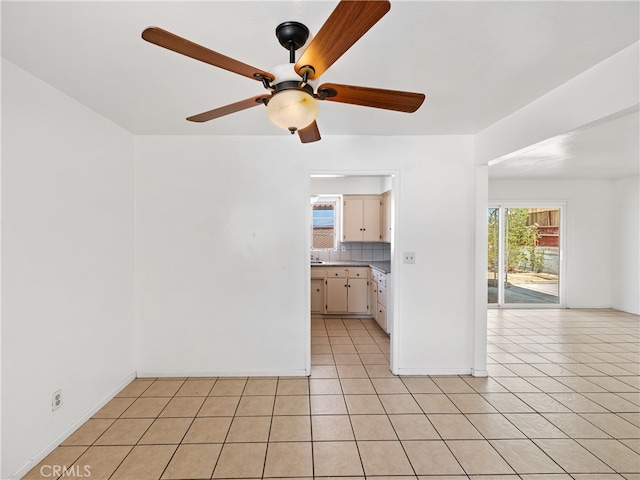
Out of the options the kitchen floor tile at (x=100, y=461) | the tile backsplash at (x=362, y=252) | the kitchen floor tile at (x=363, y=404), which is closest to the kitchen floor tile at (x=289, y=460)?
the kitchen floor tile at (x=363, y=404)

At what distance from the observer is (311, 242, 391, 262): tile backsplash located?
18.0 feet

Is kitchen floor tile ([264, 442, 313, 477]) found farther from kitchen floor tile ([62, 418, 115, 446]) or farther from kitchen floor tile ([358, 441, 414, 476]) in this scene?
kitchen floor tile ([62, 418, 115, 446])

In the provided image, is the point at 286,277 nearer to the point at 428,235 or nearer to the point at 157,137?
the point at 428,235

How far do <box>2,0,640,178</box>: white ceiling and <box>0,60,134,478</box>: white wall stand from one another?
0.95 ft

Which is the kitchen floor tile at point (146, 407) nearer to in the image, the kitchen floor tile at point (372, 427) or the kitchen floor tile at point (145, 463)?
the kitchen floor tile at point (145, 463)

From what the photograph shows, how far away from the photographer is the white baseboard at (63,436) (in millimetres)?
1753

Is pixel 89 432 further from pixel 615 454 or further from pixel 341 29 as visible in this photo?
pixel 615 454

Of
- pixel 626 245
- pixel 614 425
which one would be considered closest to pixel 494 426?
pixel 614 425

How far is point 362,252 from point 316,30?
4352 millimetres

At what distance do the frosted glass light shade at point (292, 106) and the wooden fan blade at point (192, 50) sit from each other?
12 centimetres

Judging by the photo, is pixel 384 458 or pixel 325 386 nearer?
pixel 384 458

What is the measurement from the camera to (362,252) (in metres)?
5.50

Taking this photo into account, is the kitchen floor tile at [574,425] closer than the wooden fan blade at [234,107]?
No

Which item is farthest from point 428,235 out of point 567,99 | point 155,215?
point 155,215
